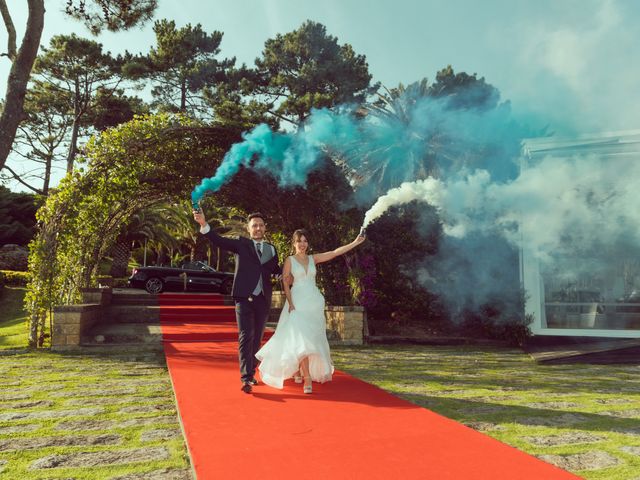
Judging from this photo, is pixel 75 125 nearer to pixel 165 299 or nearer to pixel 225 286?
pixel 225 286

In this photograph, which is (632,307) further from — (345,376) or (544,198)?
(345,376)

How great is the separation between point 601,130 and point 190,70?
27.8 metres

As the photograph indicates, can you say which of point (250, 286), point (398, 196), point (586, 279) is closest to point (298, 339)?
point (250, 286)

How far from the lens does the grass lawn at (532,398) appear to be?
363 cm

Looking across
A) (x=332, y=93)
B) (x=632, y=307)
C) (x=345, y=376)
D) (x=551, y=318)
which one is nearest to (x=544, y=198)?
(x=551, y=318)

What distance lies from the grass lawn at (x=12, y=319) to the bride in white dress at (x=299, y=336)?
594 cm

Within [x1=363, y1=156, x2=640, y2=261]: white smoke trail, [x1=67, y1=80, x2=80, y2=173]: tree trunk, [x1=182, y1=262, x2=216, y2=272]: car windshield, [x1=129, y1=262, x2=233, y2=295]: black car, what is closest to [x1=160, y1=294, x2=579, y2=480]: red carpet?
[x1=363, y1=156, x2=640, y2=261]: white smoke trail

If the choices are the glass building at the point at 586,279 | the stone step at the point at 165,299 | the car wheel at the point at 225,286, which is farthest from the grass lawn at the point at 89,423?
the car wheel at the point at 225,286

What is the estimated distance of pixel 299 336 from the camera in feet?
18.4

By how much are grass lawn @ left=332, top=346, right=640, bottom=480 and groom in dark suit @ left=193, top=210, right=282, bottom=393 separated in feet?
5.59

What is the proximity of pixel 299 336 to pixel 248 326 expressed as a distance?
0.59 m

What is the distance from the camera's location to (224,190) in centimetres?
1233

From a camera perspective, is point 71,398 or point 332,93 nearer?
point 71,398

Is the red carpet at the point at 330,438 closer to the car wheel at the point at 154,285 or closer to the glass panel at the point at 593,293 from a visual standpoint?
the glass panel at the point at 593,293
